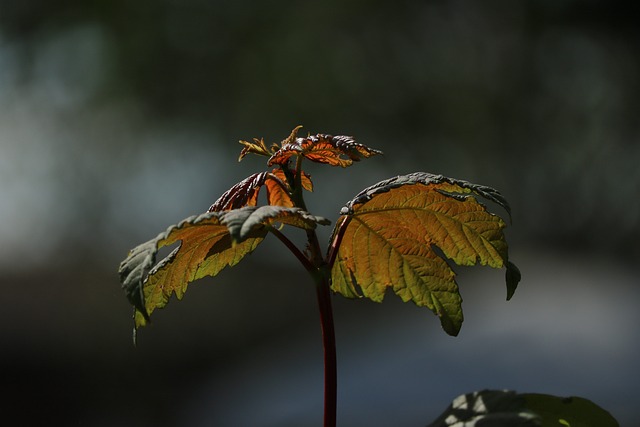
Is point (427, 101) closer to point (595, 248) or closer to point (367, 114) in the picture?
point (367, 114)

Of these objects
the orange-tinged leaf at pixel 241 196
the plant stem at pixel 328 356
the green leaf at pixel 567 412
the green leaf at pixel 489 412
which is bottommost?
the green leaf at pixel 567 412

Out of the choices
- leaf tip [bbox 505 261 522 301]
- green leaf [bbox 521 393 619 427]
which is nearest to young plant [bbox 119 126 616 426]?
leaf tip [bbox 505 261 522 301]

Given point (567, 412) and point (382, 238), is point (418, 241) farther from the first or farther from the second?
point (567, 412)

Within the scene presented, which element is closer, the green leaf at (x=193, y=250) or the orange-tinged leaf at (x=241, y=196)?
the green leaf at (x=193, y=250)

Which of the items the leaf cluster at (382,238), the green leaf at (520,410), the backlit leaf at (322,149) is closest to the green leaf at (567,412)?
the green leaf at (520,410)

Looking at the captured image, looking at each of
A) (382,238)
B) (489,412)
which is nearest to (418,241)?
(382,238)

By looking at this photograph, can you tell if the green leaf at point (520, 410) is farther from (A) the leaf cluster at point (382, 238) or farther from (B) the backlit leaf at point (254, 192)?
(B) the backlit leaf at point (254, 192)

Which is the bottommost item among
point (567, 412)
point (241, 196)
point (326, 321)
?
point (567, 412)
